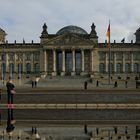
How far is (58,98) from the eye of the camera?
45.3m

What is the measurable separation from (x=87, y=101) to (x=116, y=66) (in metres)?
77.8

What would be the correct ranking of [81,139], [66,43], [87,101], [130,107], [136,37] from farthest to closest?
[136,37] < [66,43] < [87,101] < [130,107] < [81,139]

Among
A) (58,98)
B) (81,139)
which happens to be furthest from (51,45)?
(81,139)

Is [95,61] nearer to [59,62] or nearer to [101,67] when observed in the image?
[101,67]

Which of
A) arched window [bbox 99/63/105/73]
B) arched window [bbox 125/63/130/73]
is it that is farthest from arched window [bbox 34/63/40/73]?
arched window [bbox 125/63/130/73]

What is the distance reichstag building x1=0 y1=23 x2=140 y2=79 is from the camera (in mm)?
116625

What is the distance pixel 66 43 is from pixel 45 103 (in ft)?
243

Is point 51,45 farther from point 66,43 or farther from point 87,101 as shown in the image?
point 87,101

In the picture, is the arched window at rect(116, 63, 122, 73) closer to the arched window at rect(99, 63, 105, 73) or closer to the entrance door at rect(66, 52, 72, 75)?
the arched window at rect(99, 63, 105, 73)

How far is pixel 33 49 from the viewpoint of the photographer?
120750mm

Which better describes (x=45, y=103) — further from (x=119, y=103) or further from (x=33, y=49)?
(x=33, y=49)

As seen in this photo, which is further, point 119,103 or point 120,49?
point 120,49

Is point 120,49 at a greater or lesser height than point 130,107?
greater

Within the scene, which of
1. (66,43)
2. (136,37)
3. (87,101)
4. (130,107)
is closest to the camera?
(130,107)
